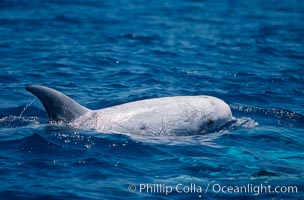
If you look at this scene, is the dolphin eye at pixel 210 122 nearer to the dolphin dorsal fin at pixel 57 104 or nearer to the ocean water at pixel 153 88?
the ocean water at pixel 153 88

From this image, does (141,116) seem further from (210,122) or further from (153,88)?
(153,88)

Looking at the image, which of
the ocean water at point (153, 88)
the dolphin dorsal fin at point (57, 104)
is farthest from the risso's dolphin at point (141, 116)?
the ocean water at point (153, 88)

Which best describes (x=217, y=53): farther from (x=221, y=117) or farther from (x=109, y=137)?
(x=109, y=137)

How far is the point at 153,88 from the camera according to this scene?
59.5ft

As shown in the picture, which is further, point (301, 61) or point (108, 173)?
point (301, 61)

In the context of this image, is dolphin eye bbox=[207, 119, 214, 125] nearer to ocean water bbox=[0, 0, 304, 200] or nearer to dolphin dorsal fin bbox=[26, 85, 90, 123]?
ocean water bbox=[0, 0, 304, 200]

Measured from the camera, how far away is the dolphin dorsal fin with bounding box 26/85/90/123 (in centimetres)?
1256

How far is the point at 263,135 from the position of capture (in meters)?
14.0

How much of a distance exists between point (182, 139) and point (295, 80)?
7.98 metres

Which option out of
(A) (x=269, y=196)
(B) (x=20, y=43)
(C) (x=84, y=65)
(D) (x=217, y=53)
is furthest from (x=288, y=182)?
(B) (x=20, y=43)

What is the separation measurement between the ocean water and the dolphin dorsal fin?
0.33m

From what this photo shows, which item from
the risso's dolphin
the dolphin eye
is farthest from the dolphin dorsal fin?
the dolphin eye

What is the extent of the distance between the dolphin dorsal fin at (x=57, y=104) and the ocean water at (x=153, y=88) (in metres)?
0.33

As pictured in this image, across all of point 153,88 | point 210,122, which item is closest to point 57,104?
point 210,122
